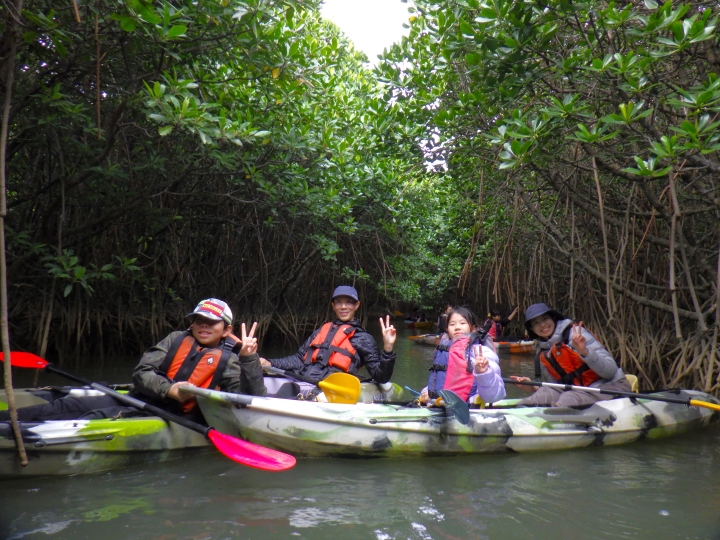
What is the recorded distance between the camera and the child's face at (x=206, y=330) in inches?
148

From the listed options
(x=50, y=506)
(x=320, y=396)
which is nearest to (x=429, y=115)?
(x=320, y=396)

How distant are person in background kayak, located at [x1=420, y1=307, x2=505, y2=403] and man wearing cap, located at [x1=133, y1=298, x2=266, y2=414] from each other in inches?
50.0

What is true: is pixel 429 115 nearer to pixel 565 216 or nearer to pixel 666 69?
pixel 565 216

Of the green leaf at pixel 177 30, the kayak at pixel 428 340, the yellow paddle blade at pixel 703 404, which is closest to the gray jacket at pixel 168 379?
the green leaf at pixel 177 30

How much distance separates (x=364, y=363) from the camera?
488cm

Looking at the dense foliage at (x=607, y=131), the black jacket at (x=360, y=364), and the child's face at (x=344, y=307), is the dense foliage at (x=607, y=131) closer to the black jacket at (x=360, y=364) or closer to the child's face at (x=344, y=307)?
the child's face at (x=344, y=307)

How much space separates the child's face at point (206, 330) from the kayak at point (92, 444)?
54 centimetres

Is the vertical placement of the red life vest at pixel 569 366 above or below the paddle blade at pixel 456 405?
above

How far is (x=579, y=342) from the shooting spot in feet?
14.0

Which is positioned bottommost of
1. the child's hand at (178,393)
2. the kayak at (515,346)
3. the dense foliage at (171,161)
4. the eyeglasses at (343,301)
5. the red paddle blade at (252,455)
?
the red paddle blade at (252,455)

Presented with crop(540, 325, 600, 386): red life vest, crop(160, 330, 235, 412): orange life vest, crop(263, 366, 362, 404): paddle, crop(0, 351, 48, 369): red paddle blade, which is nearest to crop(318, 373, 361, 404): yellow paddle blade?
crop(263, 366, 362, 404): paddle

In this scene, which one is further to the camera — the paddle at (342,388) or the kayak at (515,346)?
the kayak at (515,346)

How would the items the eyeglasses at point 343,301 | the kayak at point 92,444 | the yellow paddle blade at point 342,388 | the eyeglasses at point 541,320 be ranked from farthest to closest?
the eyeglasses at point 343,301 → the eyeglasses at point 541,320 → the yellow paddle blade at point 342,388 → the kayak at point 92,444

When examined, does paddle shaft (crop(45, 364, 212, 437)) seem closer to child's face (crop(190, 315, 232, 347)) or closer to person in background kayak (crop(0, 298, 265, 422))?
person in background kayak (crop(0, 298, 265, 422))
